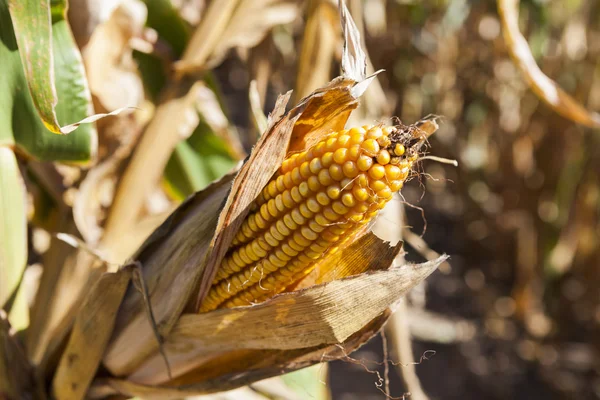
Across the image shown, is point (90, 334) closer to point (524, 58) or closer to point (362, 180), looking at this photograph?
point (362, 180)

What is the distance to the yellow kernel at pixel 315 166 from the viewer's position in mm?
542

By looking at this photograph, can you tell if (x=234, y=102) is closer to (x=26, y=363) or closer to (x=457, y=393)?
(x=457, y=393)

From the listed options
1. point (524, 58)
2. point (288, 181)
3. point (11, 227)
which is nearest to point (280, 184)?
point (288, 181)

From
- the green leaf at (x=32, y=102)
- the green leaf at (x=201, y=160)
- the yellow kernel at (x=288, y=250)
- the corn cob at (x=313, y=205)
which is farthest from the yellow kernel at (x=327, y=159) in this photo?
the green leaf at (x=201, y=160)

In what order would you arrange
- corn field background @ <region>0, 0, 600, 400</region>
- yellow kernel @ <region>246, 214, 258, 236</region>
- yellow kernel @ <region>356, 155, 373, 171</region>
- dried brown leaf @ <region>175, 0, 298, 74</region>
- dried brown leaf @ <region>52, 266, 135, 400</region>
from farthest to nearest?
dried brown leaf @ <region>175, 0, 298, 74</region> → corn field background @ <region>0, 0, 600, 400</region> → dried brown leaf @ <region>52, 266, 135, 400</region> → yellow kernel @ <region>246, 214, 258, 236</region> → yellow kernel @ <region>356, 155, 373, 171</region>

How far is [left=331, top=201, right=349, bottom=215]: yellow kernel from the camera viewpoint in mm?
539

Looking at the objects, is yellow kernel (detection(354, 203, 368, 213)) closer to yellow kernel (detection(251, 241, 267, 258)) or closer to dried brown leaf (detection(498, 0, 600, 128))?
yellow kernel (detection(251, 241, 267, 258))

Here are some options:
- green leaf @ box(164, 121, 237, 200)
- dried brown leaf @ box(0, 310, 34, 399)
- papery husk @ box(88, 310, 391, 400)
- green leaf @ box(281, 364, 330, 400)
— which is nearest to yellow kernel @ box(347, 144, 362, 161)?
papery husk @ box(88, 310, 391, 400)

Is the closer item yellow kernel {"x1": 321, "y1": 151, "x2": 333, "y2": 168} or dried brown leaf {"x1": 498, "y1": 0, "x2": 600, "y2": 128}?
yellow kernel {"x1": 321, "y1": 151, "x2": 333, "y2": 168}

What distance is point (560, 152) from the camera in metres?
2.92

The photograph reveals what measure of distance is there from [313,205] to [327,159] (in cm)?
5

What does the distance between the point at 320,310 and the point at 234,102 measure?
15.8 ft

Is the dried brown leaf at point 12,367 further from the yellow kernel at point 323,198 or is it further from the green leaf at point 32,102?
the yellow kernel at point 323,198

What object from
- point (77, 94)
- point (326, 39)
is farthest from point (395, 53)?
point (77, 94)
